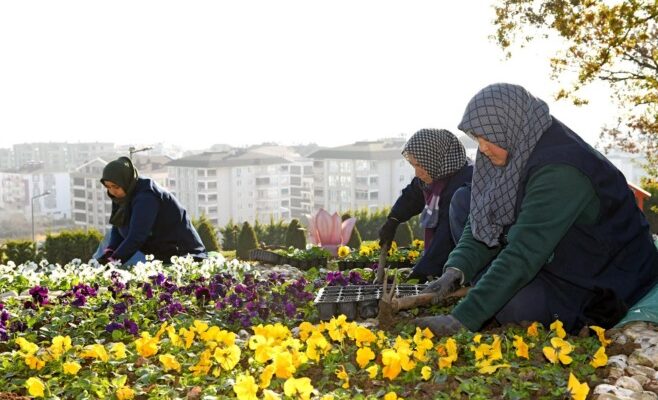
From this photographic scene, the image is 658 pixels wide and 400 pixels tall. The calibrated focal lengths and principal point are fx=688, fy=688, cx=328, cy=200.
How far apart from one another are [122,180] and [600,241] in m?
3.95

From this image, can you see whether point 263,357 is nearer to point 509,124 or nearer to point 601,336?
point 601,336

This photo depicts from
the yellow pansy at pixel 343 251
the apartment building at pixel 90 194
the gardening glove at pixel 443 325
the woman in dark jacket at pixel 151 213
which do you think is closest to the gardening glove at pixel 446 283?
the gardening glove at pixel 443 325

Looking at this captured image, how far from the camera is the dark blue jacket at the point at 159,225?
5395 mm

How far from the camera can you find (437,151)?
4449 mm

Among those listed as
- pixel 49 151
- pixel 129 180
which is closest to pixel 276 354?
pixel 129 180

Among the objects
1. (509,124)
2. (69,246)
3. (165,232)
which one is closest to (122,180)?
(165,232)

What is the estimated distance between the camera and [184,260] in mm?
4859

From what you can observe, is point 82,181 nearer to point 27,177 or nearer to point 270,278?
point 27,177

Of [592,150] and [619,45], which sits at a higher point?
[619,45]

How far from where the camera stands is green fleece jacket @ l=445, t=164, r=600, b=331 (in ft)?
8.64

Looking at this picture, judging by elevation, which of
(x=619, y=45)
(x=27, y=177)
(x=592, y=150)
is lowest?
(x=27, y=177)

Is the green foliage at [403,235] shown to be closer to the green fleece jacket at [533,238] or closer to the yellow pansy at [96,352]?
the green fleece jacket at [533,238]

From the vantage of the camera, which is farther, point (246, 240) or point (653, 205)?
point (653, 205)

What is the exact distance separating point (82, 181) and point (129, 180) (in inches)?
3812
